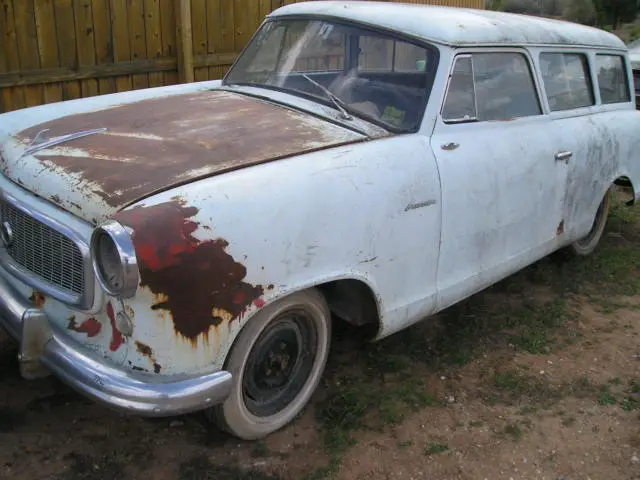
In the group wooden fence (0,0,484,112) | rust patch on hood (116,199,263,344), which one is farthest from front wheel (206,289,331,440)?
wooden fence (0,0,484,112)

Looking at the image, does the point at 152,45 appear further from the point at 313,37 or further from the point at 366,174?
the point at 366,174

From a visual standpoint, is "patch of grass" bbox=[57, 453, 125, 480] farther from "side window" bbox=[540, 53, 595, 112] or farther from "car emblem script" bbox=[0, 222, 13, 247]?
"side window" bbox=[540, 53, 595, 112]

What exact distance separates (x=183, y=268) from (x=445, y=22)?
84.2 inches

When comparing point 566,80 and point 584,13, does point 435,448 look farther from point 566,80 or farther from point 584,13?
point 584,13

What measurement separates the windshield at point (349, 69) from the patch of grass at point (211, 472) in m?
1.74

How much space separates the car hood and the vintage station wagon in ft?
0.04

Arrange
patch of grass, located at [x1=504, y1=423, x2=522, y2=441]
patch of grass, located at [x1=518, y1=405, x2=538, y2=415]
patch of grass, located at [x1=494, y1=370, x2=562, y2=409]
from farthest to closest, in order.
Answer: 1. patch of grass, located at [x1=494, y1=370, x2=562, y2=409]
2. patch of grass, located at [x1=518, y1=405, x2=538, y2=415]
3. patch of grass, located at [x1=504, y1=423, x2=522, y2=441]

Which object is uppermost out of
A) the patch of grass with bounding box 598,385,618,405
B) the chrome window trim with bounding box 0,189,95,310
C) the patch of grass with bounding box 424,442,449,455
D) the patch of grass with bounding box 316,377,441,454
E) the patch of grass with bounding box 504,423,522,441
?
the chrome window trim with bounding box 0,189,95,310

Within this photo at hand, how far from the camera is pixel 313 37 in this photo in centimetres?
393

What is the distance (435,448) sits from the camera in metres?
3.05

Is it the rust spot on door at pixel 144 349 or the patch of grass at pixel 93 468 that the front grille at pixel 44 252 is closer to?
the rust spot on door at pixel 144 349

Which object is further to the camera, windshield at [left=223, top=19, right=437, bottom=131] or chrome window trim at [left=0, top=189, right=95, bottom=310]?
windshield at [left=223, top=19, right=437, bottom=131]

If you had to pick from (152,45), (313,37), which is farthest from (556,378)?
(152,45)

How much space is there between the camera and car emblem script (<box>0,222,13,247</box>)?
2.90m
